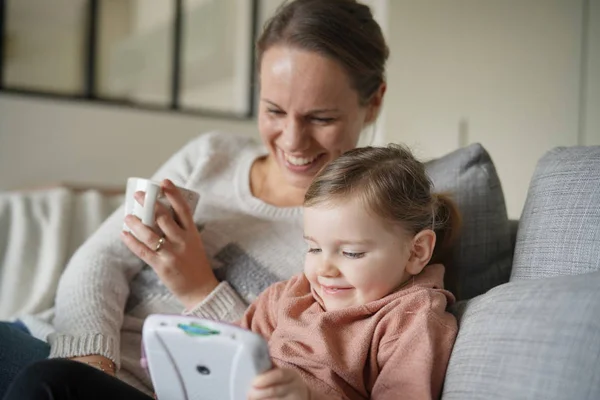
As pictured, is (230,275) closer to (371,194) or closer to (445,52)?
(371,194)

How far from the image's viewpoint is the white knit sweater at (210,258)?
4.18 feet

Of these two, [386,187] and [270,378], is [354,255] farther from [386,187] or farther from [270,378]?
[270,378]

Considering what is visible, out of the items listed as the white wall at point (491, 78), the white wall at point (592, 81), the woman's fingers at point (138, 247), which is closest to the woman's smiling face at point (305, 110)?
the woman's fingers at point (138, 247)

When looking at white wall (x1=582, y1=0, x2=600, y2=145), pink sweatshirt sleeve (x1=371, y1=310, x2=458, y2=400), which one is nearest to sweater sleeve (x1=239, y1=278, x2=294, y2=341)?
pink sweatshirt sleeve (x1=371, y1=310, x2=458, y2=400)

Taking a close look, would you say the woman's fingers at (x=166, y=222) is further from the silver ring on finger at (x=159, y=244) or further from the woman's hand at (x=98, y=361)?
the woman's hand at (x=98, y=361)

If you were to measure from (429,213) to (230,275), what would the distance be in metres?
0.49

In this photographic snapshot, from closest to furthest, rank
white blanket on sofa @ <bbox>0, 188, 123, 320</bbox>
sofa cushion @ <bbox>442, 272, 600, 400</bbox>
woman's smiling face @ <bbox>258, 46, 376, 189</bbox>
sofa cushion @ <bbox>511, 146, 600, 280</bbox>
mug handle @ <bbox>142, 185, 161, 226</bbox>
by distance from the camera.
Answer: sofa cushion @ <bbox>442, 272, 600, 400</bbox> < sofa cushion @ <bbox>511, 146, 600, 280</bbox> < mug handle @ <bbox>142, 185, 161, 226</bbox> < woman's smiling face @ <bbox>258, 46, 376, 189</bbox> < white blanket on sofa @ <bbox>0, 188, 123, 320</bbox>

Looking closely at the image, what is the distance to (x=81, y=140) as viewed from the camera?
253 centimetres

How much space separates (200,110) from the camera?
2.95 metres

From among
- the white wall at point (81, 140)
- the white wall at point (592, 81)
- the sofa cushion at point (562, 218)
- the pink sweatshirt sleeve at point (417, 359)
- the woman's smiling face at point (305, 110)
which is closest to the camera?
the pink sweatshirt sleeve at point (417, 359)

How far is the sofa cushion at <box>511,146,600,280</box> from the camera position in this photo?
997 mm

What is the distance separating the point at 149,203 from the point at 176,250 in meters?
0.12

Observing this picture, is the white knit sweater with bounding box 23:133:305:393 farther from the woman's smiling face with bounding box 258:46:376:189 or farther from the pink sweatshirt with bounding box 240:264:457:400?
the pink sweatshirt with bounding box 240:264:457:400

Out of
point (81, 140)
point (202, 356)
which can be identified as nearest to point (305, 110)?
point (202, 356)
